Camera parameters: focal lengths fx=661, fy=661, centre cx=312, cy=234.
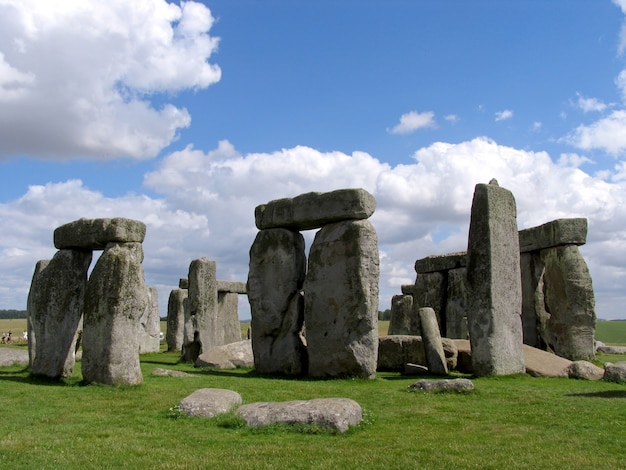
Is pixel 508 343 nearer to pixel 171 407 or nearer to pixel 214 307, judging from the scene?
pixel 171 407

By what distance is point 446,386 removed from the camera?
1155 centimetres

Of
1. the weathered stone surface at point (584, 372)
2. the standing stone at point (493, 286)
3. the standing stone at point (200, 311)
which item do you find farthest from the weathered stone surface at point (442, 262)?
the weathered stone surface at point (584, 372)

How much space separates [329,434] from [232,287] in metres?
21.4

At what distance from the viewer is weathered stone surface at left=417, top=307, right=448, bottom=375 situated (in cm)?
1567

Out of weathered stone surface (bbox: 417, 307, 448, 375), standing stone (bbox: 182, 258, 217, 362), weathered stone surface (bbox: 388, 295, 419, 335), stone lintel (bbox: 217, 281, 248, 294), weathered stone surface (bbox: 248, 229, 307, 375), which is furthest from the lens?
weathered stone surface (bbox: 388, 295, 419, 335)

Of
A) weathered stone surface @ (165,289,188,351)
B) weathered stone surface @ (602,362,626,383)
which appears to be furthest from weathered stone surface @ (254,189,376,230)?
weathered stone surface @ (165,289,188,351)

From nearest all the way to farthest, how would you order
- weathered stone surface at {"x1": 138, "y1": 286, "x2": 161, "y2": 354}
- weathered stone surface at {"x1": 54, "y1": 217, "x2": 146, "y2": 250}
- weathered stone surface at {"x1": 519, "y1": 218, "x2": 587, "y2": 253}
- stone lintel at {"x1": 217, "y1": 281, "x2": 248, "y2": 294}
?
1. weathered stone surface at {"x1": 54, "y1": 217, "x2": 146, "y2": 250}
2. weathered stone surface at {"x1": 519, "y1": 218, "x2": 587, "y2": 253}
3. weathered stone surface at {"x1": 138, "y1": 286, "x2": 161, "y2": 354}
4. stone lintel at {"x1": 217, "y1": 281, "x2": 248, "y2": 294}

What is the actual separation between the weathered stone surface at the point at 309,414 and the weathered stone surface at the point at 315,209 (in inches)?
284

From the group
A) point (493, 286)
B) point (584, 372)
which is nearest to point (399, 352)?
point (493, 286)

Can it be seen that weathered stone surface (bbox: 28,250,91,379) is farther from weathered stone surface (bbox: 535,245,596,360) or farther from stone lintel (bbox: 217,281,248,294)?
stone lintel (bbox: 217,281,248,294)

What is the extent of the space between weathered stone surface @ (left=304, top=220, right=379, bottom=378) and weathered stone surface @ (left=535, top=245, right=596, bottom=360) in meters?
7.96

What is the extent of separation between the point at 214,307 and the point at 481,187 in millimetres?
10436

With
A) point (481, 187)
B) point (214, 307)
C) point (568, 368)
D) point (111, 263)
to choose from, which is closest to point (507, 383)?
point (568, 368)

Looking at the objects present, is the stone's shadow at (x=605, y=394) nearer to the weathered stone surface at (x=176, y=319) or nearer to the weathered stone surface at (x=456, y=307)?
the weathered stone surface at (x=456, y=307)
